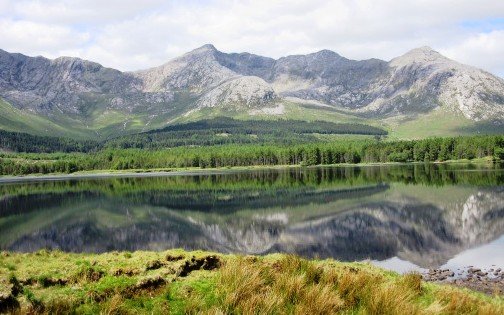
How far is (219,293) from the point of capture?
12.7m

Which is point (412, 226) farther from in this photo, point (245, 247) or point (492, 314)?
point (492, 314)

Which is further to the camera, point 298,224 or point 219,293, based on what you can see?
point 298,224

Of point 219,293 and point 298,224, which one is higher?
point 219,293

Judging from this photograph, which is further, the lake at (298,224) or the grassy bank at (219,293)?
the lake at (298,224)

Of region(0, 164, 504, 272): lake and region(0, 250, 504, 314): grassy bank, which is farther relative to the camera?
region(0, 164, 504, 272): lake

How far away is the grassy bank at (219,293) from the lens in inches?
456

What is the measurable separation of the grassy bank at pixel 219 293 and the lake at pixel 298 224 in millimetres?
23280

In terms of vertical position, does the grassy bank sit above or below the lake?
above

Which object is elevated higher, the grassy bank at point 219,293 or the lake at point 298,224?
the grassy bank at point 219,293

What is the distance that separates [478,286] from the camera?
98.0 ft

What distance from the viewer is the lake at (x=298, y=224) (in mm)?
43812

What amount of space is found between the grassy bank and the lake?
2328 cm

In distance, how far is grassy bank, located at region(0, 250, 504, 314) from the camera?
38.0 feet

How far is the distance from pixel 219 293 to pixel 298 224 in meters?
47.8
